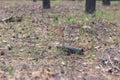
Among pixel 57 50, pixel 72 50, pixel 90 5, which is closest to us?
pixel 72 50

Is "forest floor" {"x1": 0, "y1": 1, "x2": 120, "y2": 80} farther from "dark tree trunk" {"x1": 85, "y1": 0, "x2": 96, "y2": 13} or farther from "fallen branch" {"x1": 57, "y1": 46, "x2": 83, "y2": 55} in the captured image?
"dark tree trunk" {"x1": 85, "y1": 0, "x2": 96, "y2": 13}

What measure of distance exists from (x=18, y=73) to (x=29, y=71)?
8.6 inches

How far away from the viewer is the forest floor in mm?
5910

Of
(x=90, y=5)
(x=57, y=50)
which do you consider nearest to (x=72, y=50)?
(x=57, y=50)

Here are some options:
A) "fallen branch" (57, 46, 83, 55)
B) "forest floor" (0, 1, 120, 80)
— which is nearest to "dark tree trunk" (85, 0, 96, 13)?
"forest floor" (0, 1, 120, 80)

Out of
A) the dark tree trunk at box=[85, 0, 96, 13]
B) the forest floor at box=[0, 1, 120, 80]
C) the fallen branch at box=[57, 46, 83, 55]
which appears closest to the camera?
the forest floor at box=[0, 1, 120, 80]

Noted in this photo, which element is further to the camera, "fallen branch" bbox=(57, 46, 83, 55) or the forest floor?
"fallen branch" bbox=(57, 46, 83, 55)

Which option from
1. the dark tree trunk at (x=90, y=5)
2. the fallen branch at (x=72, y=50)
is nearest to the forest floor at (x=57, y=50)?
the fallen branch at (x=72, y=50)

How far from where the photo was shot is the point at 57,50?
7051 millimetres

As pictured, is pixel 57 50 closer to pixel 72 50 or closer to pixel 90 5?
pixel 72 50

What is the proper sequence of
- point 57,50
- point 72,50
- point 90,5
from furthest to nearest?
point 90,5, point 57,50, point 72,50

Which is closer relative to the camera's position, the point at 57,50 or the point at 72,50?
the point at 72,50

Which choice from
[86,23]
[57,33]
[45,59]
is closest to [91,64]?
[45,59]

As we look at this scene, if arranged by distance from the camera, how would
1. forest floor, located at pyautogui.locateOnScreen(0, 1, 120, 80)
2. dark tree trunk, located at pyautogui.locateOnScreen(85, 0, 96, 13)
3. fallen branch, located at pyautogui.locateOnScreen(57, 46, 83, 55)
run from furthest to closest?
dark tree trunk, located at pyautogui.locateOnScreen(85, 0, 96, 13), fallen branch, located at pyautogui.locateOnScreen(57, 46, 83, 55), forest floor, located at pyautogui.locateOnScreen(0, 1, 120, 80)
